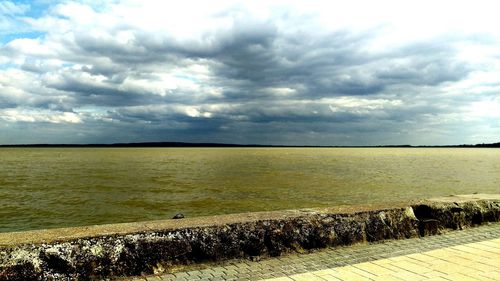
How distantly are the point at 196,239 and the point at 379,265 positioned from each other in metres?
2.25

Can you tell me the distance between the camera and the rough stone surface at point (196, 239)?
14.9ft

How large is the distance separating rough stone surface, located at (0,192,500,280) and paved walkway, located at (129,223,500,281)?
0.18 metres

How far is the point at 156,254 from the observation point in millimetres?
5004

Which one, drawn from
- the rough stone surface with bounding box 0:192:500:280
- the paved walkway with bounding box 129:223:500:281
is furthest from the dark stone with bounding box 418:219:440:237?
the paved walkway with bounding box 129:223:500:281

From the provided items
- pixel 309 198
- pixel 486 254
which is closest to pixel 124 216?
pixel 309 198

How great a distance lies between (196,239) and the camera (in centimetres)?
527

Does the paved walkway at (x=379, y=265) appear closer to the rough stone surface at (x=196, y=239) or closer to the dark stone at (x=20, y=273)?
the rough stone surface at (x=196, y=239)

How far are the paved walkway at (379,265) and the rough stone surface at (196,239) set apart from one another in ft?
0.59

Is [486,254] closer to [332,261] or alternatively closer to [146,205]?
[332,261]

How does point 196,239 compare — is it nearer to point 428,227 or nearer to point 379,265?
point 379,265

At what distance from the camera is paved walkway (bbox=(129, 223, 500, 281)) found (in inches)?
188

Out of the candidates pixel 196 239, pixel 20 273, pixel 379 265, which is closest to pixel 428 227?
pixel 379 265

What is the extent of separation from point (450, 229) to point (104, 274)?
5655mm

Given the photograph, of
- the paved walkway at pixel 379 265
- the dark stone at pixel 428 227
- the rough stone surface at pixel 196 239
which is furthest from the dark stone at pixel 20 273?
the dark stone at pixel 428 227
